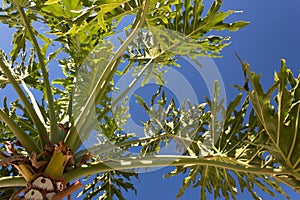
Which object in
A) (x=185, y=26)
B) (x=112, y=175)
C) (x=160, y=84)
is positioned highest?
(x=185, y=26)

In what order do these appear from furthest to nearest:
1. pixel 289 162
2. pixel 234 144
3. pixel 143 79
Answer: pixel 143 79, pixel 234 144, pixel 289 162

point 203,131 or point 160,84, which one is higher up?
point 160,84

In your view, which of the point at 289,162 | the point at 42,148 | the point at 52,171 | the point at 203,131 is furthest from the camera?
the point at 203,131

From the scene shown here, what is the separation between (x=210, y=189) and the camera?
11.5 ft

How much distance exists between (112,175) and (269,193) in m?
2.12

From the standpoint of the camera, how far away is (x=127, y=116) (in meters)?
4.84

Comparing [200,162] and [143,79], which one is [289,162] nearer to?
[200,162]

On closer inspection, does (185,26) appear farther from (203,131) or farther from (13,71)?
(13,71)

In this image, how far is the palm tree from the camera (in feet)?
8.18

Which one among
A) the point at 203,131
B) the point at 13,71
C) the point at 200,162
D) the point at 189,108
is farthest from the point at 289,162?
A: the point at 13,71

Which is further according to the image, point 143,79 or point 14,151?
point 143,79

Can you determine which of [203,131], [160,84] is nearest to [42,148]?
[203,131]

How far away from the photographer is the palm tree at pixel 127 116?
8.18ft

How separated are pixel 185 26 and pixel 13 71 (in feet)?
6.79
